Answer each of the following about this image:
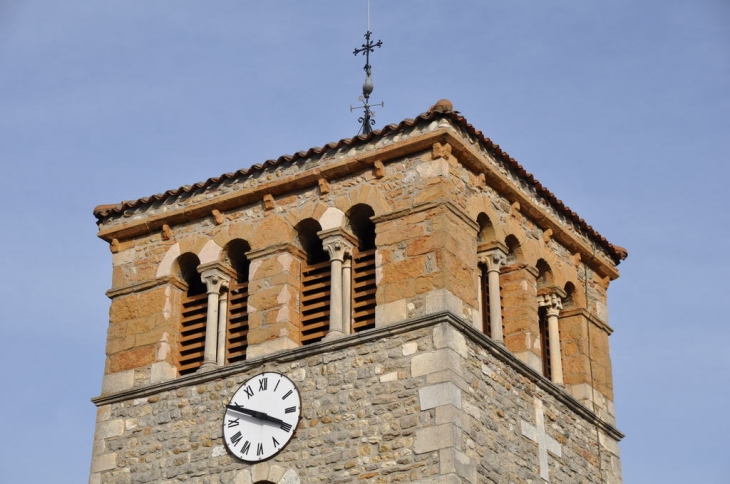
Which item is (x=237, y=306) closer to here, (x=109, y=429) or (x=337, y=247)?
(x=337, y=247)

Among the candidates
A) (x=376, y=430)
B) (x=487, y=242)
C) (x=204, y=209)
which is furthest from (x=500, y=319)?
(x=204, y=209)

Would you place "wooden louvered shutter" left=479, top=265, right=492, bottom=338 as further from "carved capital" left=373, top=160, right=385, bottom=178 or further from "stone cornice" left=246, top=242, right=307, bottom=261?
"stone cornice" left=246, top=242, right=307, bottom=261

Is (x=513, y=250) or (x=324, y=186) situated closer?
(x=324, y=186)

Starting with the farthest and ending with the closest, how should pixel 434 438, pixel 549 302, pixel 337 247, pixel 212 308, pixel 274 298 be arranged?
pixel 549 302
pixel 212 308
pixel 274 298
pixel 337 247
pixel 434 438

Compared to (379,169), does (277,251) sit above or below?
below

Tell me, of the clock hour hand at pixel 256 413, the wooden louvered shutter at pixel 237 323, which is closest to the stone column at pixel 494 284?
the clock hour hand at pixel 256 413

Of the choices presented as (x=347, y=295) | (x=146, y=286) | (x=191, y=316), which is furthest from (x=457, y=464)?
(x=146, y=286)

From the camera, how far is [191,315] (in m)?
27.7

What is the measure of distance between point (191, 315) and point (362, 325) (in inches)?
120

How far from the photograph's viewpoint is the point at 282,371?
25.8 meters

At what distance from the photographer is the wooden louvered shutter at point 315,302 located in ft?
86.4

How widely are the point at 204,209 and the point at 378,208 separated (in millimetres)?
2924

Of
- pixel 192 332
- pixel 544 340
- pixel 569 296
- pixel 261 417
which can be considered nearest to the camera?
pixel 261 417

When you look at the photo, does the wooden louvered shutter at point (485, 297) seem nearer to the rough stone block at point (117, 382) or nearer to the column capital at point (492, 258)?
the column capital at point (492, 258)
